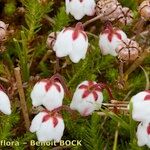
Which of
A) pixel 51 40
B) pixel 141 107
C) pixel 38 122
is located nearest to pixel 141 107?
pixel 141 107

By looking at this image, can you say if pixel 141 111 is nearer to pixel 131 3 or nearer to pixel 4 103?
pixel 4 103

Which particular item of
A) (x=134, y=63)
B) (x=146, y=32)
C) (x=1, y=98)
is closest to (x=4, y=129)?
(x=1, y=98)

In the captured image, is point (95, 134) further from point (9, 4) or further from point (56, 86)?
point (9, 4)

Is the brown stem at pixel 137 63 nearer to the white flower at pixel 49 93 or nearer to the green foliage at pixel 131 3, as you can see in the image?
the green foliage at pixel 131 3

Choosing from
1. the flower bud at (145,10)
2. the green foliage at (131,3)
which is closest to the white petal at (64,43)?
the flower bud at (145,10)

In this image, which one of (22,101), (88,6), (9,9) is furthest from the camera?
(9,9)

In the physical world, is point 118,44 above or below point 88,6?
below
